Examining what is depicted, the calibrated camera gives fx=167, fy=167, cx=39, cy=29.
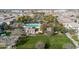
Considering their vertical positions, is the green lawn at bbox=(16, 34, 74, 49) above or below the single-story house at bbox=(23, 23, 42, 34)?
below

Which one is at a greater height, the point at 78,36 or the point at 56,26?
the point at 56,26

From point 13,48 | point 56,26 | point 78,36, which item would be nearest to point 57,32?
point 56,26

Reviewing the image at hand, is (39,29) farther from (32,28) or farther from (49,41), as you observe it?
(49,41)

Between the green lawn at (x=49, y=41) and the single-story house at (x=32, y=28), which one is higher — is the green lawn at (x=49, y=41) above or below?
below
